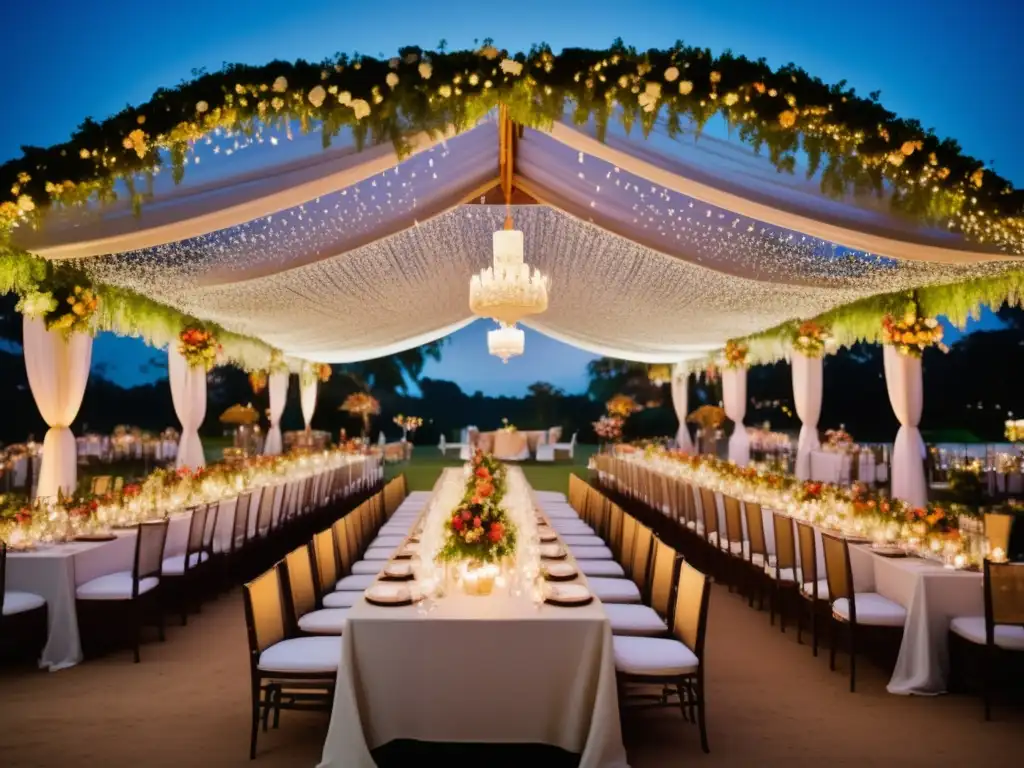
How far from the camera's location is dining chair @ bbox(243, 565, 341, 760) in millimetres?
3471

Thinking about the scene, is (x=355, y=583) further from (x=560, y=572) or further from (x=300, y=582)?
(x=560, y=572)

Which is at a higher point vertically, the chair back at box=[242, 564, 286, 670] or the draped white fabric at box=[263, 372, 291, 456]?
the draped white fabric at box=[263, 372, 291, 456]

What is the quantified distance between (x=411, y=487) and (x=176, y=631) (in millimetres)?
9186

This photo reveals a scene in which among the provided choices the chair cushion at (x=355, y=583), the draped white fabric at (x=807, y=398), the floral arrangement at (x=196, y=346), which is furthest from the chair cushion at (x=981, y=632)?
the floral arrangement at (x=196, y=346)

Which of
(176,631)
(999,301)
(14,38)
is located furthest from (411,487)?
(14,38)

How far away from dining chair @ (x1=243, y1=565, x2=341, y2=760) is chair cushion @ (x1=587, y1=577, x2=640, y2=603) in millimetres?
1722

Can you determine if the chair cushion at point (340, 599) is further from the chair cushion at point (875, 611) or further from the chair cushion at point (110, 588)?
the chair cushion at point (875, 611)

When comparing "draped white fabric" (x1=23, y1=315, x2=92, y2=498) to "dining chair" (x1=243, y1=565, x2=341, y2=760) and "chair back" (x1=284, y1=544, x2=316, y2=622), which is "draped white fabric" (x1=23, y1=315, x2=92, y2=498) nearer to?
"chair back" (x1=284, y1=544, x2=316, y2=622)

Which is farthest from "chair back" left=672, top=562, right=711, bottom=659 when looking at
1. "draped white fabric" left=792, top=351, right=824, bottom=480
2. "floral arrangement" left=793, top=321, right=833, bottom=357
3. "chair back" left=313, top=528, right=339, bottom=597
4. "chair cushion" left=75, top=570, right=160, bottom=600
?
"draped white fabric" left=792, top=351, right=824, bottom=480

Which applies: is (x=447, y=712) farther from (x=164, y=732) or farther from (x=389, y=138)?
(x=389, y=138)

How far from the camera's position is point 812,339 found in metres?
10.2

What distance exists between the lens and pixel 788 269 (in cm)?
686

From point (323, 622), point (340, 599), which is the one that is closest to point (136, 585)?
point (340, 599)

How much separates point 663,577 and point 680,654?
32.6 inches
